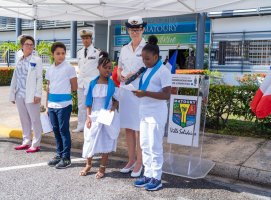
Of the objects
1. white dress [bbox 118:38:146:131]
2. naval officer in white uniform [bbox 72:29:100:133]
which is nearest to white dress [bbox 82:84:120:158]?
white dress [bbox 118:38:146:131]

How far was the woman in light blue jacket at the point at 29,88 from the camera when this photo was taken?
5750 millimetres

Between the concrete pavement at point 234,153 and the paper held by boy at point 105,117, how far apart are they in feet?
4.58

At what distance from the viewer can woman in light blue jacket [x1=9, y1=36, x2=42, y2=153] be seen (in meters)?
5.75

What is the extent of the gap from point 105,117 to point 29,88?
172 centimetres

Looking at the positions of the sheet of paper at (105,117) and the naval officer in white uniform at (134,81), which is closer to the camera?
the sheet of paper at (105,117)

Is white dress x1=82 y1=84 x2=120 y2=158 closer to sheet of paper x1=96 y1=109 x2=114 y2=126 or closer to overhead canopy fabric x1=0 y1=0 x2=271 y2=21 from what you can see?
sheet of paper x1=96 y1=109 x2=114 y2=126

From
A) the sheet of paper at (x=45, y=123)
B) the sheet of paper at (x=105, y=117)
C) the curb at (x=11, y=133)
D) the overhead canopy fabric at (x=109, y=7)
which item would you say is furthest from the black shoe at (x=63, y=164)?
the overhead canopy fabric at (x=109, y=7)

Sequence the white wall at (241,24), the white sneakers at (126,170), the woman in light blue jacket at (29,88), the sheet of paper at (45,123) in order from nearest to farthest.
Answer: the white sneakers at (126,170), the sheet of paper at (45,123), the woman in light blue jacket at (29,88), the white wall at (241,24)

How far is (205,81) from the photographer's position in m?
4.98

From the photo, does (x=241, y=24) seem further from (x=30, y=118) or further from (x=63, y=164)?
(x=63, y=164)

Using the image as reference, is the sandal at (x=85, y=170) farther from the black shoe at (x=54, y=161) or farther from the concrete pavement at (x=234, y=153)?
the concrete pavement at (x=234, y=153)

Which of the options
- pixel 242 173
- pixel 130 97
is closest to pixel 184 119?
pixel 130 97

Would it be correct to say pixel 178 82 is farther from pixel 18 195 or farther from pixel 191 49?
pixel 191 49

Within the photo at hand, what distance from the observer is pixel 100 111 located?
4.75 meters
